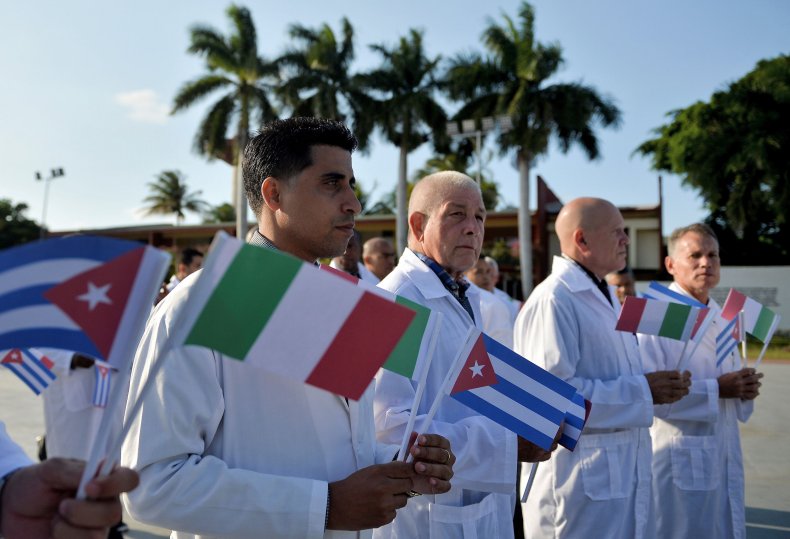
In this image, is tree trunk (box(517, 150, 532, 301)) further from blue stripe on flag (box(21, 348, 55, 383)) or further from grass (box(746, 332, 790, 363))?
blue stripe on flag (box(21, 348, 55, 383))

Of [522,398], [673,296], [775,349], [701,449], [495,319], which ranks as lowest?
[775,349]

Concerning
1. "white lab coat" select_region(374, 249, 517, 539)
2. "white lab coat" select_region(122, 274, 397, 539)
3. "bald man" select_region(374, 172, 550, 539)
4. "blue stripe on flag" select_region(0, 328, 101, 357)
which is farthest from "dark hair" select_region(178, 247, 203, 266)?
"blue stripe on flag" select_region(0, 328, 101, 357)

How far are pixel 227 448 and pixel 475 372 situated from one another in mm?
727

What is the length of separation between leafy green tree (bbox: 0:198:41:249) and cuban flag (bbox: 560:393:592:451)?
51463 millimetres

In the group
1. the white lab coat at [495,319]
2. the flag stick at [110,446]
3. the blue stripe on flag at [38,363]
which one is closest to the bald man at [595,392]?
the white lab coat at [495,319]

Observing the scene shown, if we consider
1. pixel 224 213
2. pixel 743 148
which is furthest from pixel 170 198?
pixel 743 148

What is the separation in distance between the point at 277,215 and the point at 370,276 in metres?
4.49

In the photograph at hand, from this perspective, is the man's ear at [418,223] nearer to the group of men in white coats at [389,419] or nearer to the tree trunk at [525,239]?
the group of men in white coats at [389,419]

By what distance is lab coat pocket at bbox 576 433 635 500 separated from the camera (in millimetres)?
2973

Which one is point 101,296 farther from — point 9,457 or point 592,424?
point 592,424

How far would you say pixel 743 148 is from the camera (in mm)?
26797

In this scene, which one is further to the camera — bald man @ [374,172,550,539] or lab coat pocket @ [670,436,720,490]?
lab coat pocket @ [670,436,720,490]

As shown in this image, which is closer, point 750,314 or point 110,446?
point 110,446

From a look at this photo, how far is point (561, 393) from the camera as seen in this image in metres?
2.25
